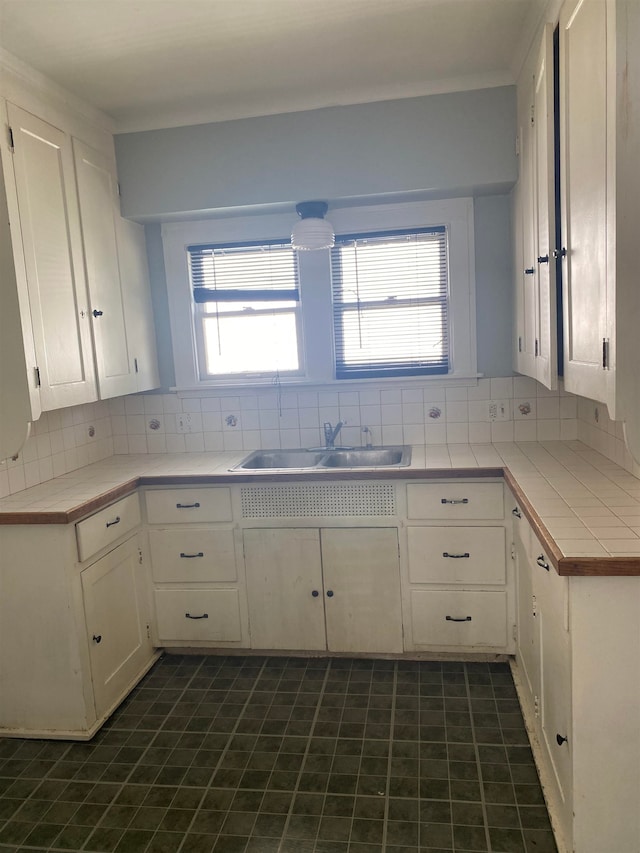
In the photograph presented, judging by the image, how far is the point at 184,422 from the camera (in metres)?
3.47

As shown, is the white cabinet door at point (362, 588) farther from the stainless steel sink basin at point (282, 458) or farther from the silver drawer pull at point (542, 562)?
the silver drawer pull at point (542, 562)

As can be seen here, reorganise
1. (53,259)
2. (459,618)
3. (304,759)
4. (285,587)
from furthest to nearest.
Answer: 1. (285,587)
2. (459,618)
3. (53,259)
4. (304,759)

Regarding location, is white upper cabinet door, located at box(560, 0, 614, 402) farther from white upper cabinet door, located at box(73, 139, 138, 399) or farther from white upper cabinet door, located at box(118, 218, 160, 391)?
white upper cabinet door, located at box(118, 218, 160, 391)

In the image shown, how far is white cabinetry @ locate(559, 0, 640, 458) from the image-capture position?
1453 millimetres

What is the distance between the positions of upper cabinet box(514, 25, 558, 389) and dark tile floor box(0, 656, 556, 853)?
1341 mm

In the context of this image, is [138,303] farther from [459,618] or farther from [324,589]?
[459,618]

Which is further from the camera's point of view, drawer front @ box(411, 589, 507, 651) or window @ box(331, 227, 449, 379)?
window @ box(331, 227, 449, 379)

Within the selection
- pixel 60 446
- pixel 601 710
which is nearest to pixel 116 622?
pixel 60 446

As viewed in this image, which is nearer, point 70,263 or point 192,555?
point 70,263

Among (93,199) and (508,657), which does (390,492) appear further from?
(93,199)

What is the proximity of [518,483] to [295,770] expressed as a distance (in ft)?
4.29

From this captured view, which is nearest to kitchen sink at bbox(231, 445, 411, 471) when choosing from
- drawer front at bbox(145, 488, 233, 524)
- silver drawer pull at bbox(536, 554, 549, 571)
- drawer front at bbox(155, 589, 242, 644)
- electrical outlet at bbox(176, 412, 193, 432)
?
drawer front at bbox(145, 488, 233, 524)

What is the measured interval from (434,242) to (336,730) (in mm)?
2343

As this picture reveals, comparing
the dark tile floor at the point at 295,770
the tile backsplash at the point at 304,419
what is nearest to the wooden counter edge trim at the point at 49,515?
the tile backsplash at the point at 304,419
